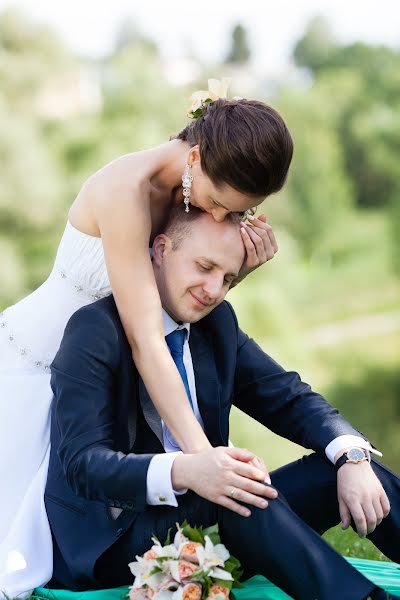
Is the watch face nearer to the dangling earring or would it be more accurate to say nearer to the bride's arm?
the bride's arm

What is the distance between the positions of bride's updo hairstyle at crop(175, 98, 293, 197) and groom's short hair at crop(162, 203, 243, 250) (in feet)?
0.45

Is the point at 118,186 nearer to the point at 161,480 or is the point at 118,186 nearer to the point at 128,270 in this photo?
the point at 128,270

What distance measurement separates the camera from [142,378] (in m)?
3.07

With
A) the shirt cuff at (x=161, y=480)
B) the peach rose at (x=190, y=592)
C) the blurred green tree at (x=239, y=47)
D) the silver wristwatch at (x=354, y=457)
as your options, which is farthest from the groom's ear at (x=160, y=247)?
the blurred green tree at (x=239, y=47)

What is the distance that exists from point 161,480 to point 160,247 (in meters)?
0.84

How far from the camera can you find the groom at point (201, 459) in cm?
269

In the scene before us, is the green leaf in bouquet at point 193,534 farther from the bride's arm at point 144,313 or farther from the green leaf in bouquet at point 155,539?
the bride's arm at point 144,313

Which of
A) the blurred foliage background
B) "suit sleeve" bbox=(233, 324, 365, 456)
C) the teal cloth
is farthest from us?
the blurred foliage background

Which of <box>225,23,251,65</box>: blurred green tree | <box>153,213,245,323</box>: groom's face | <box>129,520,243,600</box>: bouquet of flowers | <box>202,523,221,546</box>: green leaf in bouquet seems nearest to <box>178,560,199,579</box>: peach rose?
<box>129,520,243,600</box>: bouquet of flowers

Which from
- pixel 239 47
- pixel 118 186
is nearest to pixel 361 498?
pixel 118 186

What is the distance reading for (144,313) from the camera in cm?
303

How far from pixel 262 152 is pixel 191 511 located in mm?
1076

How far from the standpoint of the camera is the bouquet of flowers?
103 inches

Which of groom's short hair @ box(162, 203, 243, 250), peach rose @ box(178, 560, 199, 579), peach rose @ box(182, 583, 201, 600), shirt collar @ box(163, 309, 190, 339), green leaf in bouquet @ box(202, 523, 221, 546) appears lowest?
peach rose @ box(182, 583, 201, 600)
